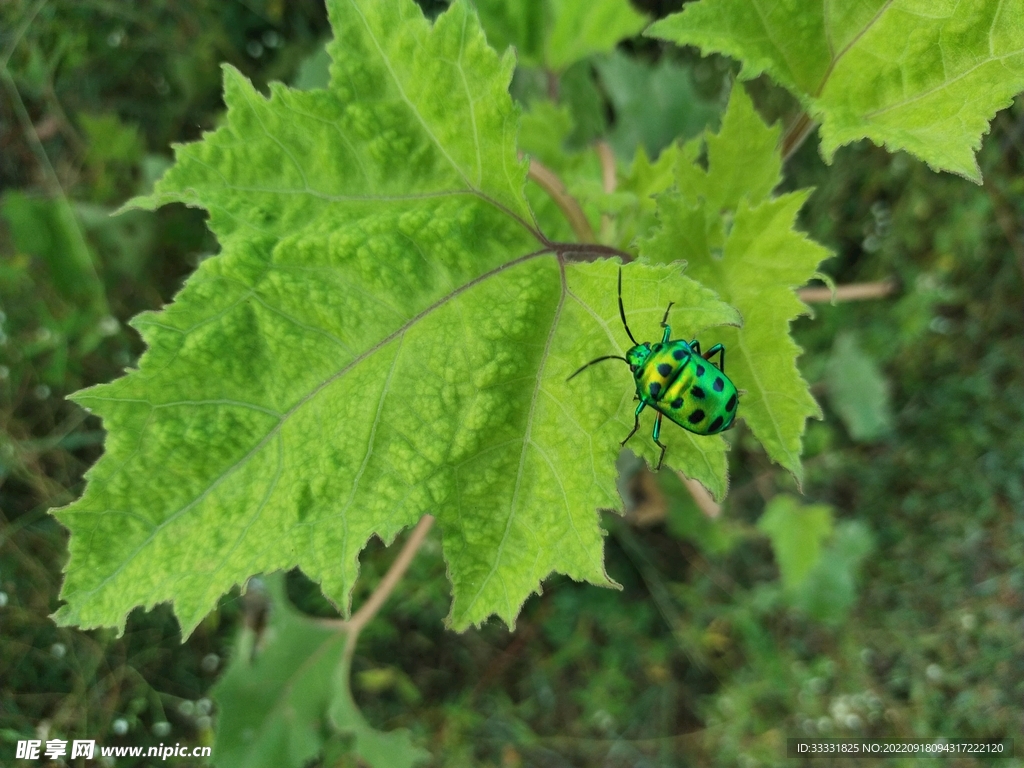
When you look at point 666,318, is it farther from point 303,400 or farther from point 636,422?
point 303,400

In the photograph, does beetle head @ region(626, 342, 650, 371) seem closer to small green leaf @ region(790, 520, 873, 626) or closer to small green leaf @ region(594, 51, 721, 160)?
small green leaf @ region(594, 51, 721, 160)

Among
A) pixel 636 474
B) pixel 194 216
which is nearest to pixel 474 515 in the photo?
pixel 636 474

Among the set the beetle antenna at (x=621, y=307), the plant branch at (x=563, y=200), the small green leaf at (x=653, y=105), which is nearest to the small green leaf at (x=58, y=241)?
the plant branch at (x=563, y=200)

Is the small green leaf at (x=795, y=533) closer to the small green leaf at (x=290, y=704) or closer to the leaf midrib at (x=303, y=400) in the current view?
the small green leaf at (x=290, y=704)

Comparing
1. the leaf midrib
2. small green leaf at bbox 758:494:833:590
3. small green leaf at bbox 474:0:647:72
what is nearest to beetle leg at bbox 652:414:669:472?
the leaf midrib

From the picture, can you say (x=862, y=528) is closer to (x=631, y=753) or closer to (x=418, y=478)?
(x=631, y=753)

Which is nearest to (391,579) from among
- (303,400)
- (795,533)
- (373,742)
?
(373,742)
